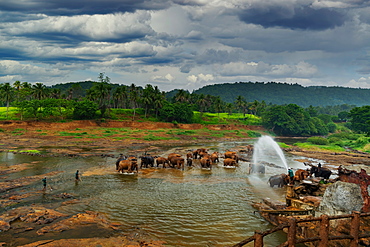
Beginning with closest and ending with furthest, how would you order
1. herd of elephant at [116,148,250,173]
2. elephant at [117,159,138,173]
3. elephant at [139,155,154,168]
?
elephant at [117,159,138,173], herd of elephant at [116,148,250,173], elephant at [139,155,154,168]

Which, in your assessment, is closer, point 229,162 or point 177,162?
point 177,162

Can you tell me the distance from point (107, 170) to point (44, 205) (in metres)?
12.5

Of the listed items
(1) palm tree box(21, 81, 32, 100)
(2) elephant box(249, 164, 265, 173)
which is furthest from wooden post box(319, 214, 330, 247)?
(1) palm tree box(21, 81, 32, 100)

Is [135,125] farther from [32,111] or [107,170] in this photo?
[107,170]

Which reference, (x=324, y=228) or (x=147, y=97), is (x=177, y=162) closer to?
(x=324, y=228)

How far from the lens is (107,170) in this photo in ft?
101

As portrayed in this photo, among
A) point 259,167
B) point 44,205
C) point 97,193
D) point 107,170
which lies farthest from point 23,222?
point 259,167

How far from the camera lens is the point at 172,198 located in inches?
832

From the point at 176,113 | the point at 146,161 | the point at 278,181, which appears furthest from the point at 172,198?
the point at 176,113

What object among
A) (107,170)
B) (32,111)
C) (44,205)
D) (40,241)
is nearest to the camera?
(40,241)

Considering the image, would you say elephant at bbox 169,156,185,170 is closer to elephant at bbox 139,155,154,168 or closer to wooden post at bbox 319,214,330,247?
elephant at bbox 139,155,154,168

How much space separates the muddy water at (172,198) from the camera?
15.2 meters

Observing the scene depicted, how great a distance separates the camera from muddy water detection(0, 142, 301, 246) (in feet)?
49.9

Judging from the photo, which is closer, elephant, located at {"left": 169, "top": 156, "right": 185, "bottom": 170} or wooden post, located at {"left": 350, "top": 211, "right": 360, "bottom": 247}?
wooden post, located at {"left": 350, "top": 211, "right": 360, "bottom": 247}
